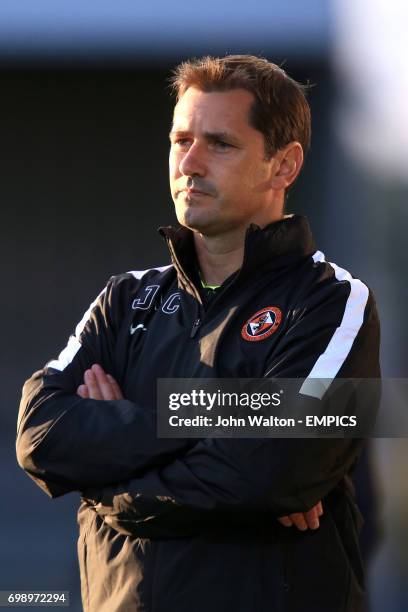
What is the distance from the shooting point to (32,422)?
204cm

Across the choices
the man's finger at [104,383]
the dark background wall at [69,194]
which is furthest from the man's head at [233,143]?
the dark background wall at [69,194]

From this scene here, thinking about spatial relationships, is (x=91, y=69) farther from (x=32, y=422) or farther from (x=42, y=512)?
→ (x=32, y=422)

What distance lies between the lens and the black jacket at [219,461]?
1848 millimetres

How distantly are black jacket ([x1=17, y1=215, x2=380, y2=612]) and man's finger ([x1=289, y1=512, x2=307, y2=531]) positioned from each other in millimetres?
25

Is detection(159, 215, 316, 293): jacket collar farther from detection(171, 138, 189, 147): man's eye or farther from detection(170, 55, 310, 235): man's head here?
detection(171, 138, 189, 147): man's eye

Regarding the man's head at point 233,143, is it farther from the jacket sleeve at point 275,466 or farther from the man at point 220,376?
the jacket sleeve at point 275,466

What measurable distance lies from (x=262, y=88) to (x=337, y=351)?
1.99 ft

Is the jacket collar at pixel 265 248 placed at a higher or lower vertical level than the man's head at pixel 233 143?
lower

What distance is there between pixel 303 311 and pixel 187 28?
3.01m

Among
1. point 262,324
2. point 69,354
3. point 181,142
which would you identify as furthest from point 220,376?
point 181,142

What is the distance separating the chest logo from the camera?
1983mm

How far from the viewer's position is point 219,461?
6.09 feet

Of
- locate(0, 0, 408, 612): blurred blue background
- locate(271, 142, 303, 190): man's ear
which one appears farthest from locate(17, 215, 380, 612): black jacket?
locate(0, 0, 408, 612): blurred blue background

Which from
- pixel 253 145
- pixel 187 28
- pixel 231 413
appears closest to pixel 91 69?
pixel 187 28
